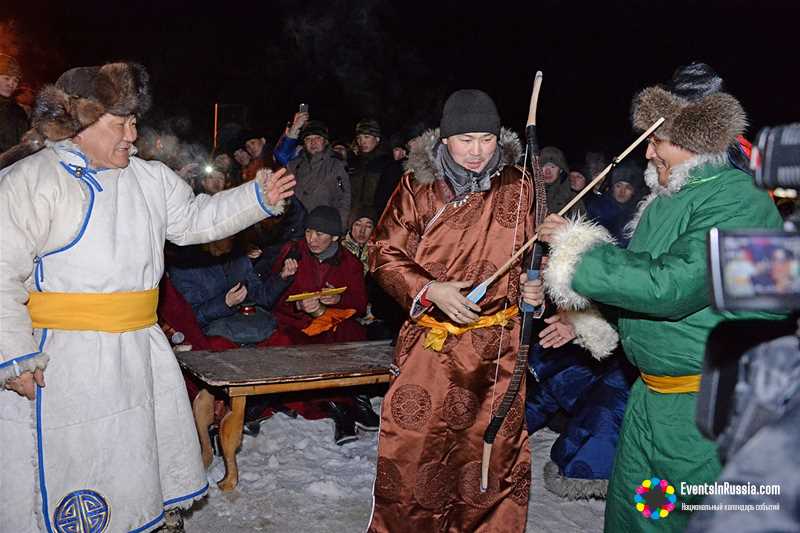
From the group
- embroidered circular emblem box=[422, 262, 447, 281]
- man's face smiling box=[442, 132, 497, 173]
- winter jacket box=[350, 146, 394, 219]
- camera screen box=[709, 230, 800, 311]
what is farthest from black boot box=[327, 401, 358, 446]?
camera screen box=[709, 230, 800, 311]

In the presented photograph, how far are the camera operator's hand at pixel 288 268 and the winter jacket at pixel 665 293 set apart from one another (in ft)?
10.9

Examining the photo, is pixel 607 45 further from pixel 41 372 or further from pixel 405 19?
pixel 41 372

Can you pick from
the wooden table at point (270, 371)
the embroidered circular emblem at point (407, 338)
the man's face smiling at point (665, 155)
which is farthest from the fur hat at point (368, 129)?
the man's face smiling at point (665, 155)

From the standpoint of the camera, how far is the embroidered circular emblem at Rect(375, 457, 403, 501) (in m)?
3.15

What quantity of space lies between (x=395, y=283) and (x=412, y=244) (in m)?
0.23

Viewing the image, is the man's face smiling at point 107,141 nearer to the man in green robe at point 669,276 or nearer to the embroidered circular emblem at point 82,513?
the embroidered circular emblem at point 82,513

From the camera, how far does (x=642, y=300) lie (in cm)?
226

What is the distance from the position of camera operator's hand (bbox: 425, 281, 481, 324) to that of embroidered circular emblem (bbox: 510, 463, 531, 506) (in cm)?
83

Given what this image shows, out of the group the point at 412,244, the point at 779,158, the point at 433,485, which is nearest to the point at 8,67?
the point at 412,244

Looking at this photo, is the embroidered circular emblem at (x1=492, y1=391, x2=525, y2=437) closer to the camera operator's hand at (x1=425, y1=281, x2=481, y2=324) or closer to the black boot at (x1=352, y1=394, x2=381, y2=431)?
the camera operator's hand at (x1=425, y1=281, x2=481, y2=324)

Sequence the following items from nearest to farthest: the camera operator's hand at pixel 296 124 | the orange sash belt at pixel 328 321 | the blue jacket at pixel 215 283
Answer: the blue jacket at pixel 215 283 → the orange sash belt at pixel 328 321 → the camera operator's hand at pixel 296 124

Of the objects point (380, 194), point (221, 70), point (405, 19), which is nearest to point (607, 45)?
point (405, 19)

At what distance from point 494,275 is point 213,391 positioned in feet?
8.29
